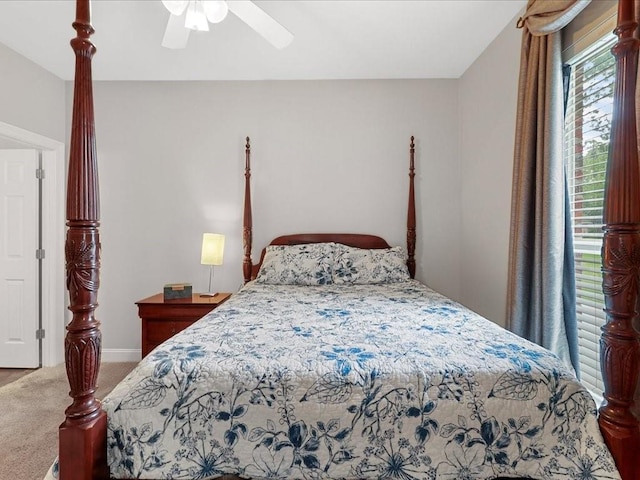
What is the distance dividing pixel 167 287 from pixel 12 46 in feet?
6.84

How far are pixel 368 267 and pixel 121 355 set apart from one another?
236 centimetres

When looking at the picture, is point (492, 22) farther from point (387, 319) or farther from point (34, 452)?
point (34, 452)

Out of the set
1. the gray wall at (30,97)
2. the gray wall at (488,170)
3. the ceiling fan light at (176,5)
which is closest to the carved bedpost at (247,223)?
the ceiling fan light at (176,5)

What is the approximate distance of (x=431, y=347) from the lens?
4.30ft

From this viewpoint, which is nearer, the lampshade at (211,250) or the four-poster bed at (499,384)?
the four-poster bed at (499,384)

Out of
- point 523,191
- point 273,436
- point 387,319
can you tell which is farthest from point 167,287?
point 523,191

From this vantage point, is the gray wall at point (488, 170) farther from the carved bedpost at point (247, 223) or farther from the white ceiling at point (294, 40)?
the carved bedpost at point (247, 223)

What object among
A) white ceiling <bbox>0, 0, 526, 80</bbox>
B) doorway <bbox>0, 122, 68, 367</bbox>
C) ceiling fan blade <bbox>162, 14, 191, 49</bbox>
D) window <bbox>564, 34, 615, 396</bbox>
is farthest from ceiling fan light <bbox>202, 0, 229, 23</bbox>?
doorway <bbox>0, 122, 68, 367</bbox>

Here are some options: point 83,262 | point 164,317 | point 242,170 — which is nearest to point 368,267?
point 242,170

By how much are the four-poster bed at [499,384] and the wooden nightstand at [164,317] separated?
1.67m

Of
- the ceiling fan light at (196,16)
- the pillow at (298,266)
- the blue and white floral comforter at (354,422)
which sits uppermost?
the ceiling fan light at (196,16)

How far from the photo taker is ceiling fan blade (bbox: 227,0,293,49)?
6.03 feet

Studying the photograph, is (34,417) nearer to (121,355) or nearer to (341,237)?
(121,355)

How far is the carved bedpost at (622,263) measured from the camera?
1049mm
